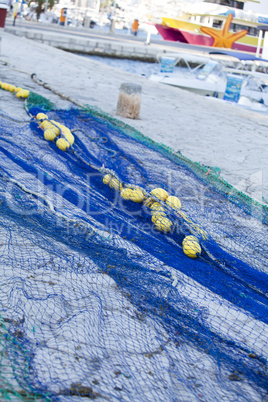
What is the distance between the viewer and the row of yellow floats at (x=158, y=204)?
311cm

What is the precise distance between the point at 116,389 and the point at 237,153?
4.95m

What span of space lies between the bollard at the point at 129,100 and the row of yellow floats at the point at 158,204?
3237 millimetres

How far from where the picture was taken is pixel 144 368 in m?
2.01

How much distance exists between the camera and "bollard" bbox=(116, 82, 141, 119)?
691 cm

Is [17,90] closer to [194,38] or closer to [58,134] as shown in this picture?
[58,134]

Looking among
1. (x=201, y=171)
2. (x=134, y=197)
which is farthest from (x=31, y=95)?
(x=134, y=197)

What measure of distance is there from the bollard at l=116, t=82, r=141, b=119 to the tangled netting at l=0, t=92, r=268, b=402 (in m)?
2.76

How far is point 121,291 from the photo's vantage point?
2.55 meters

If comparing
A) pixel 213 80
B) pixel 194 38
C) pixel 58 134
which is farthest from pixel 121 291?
pixel 194 38

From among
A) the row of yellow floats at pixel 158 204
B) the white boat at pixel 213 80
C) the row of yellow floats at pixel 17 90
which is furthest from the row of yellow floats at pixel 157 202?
the white boat at pixel 213 80

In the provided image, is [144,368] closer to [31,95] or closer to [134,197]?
[134,197]

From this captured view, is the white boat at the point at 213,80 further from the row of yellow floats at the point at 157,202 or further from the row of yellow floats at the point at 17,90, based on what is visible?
the row of yellow floats at the point at 157,202

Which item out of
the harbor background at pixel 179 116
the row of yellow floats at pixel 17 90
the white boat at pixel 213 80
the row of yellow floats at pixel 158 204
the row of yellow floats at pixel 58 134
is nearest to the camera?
the row of yellow floats at pixel 158 204

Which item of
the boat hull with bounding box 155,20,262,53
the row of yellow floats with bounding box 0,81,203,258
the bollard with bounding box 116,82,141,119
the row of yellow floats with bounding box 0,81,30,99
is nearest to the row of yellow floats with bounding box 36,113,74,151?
the row of yellow floats with bounding box 0,81,203,258
